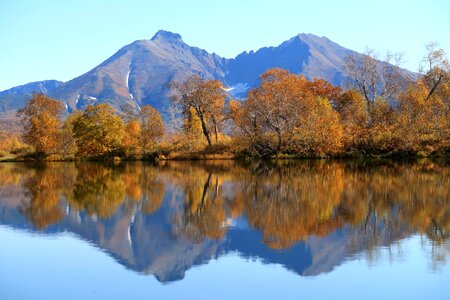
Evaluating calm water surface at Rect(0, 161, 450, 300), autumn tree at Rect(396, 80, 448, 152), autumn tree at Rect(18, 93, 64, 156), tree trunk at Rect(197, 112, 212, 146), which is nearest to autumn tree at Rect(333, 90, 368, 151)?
autumn tree at Rect(396, 80, 448, 152)

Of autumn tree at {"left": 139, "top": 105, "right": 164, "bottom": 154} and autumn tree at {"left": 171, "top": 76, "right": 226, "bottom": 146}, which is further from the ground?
autumn tree at {"left": 171, "top": 76, "right": 226, "bottom": 146}

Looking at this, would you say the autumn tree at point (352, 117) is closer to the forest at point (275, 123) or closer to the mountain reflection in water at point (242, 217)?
the forest at point (275, 123)

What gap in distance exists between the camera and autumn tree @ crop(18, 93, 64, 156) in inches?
2426

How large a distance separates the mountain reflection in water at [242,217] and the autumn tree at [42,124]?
32811mm

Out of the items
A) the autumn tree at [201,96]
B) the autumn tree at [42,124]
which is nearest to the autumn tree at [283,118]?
the autumn tree at [201,96]

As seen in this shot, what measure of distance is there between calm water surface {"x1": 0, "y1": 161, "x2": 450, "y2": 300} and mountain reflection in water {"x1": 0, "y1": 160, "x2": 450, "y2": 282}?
6cm

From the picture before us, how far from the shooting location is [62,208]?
21203mm

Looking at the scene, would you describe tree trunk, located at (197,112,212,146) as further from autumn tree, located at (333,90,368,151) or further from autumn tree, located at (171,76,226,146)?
autumn tree, located at (333,90,368,151)

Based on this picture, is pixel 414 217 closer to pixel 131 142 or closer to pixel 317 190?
pixel 317 190

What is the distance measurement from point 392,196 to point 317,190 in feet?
12.7

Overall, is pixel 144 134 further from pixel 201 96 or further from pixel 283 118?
pixel 283 118

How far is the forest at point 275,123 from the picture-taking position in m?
53.6

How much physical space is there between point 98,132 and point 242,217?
45.9m

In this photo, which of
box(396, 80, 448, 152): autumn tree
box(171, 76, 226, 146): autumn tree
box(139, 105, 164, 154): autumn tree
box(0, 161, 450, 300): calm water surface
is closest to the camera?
box(0, 161, 450, 300): calm water surface
